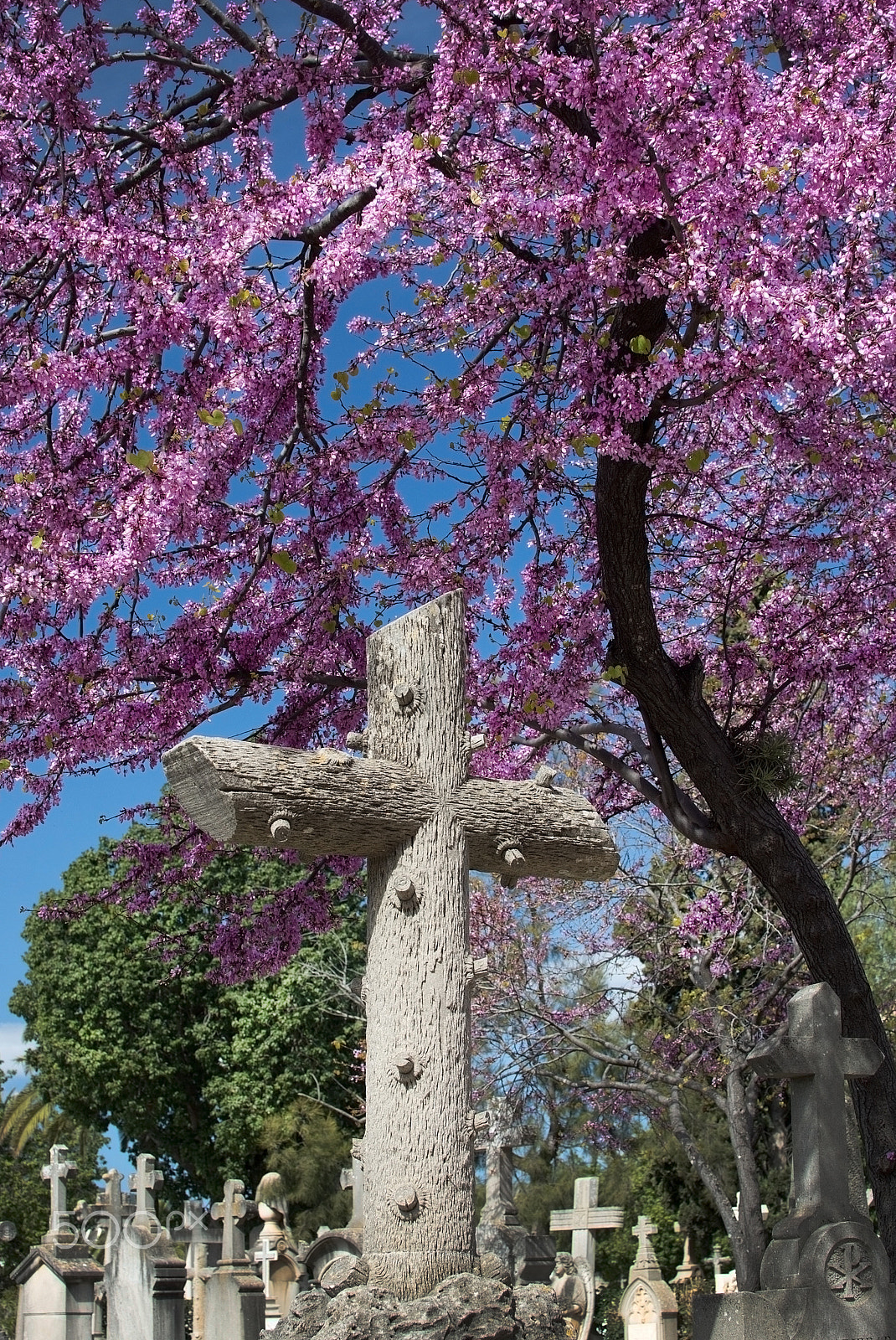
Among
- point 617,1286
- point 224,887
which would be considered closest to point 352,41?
point 224,887

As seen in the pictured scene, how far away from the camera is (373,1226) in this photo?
4.65 meters

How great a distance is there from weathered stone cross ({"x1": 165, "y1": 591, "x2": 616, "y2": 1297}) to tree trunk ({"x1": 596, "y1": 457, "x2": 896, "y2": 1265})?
Answer: 10.9ft

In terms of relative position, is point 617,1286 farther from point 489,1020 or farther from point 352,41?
point 352,41

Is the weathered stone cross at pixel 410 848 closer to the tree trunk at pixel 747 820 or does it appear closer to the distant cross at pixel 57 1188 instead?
the tree trunk at pixel 747 820

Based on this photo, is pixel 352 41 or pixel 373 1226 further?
pixel 352 41

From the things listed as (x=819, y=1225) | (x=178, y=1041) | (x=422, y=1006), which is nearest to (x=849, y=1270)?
(x=819, y=1225)

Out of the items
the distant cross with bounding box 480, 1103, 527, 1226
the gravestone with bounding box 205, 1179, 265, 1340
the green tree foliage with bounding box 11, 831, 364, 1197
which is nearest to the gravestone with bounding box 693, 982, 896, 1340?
the distant cross with bounding box 480, 1103, 527, 1226

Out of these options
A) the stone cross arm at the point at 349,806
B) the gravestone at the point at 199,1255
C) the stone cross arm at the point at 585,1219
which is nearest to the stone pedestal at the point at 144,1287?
the gravestone at the point at 199,1255

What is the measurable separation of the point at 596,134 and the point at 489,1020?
11.9m

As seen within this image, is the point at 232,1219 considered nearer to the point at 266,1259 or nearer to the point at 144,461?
the point at 266,1259

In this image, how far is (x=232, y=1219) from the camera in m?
15.7

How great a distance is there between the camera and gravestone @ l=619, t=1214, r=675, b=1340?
677 inches

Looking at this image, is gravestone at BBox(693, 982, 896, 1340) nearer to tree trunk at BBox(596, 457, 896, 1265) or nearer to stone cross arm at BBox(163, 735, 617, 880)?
tree trunk at BBox(596, 457, 896, 1265)

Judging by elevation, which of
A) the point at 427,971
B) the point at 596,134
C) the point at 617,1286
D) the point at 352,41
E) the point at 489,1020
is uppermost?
the point at 352,41
